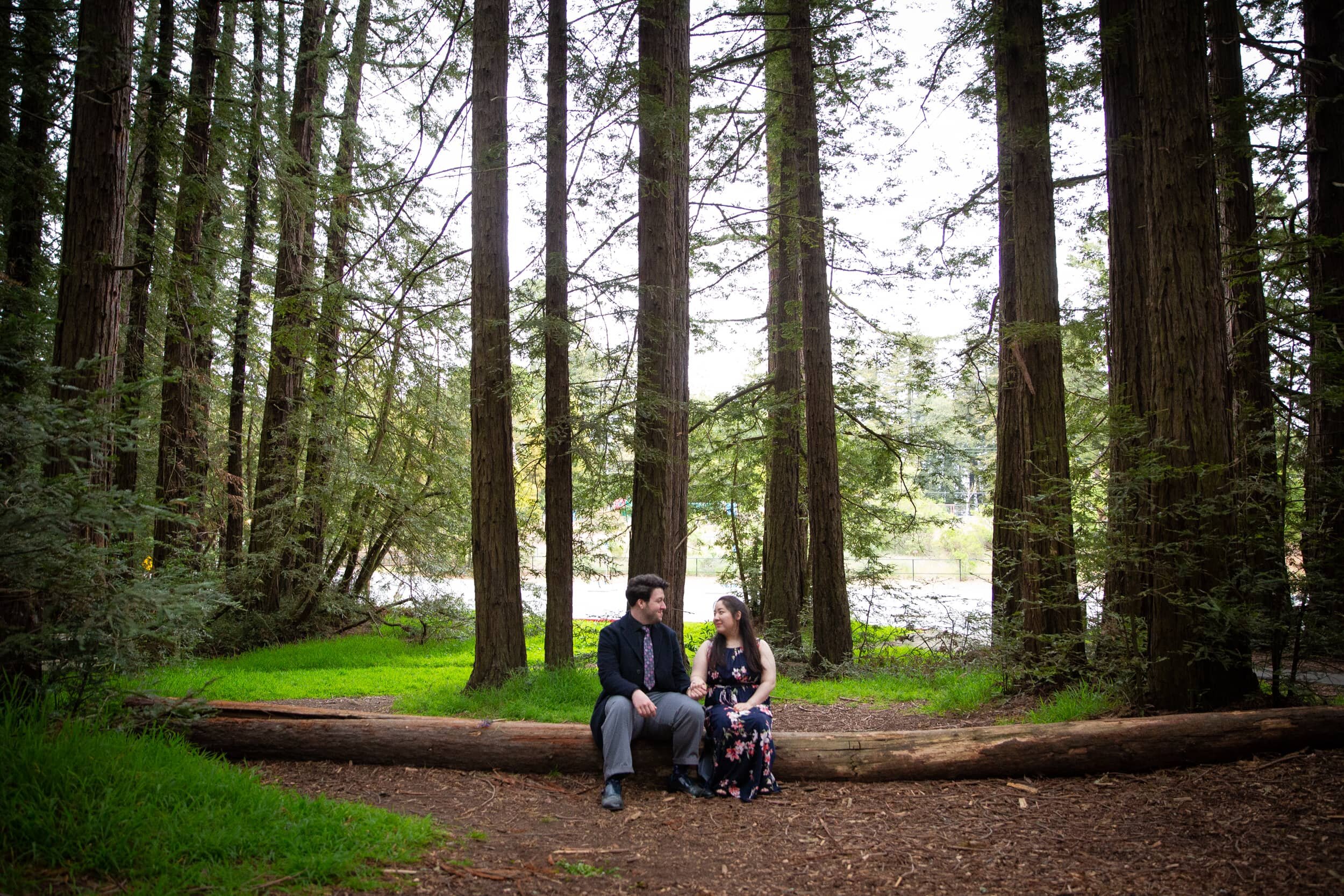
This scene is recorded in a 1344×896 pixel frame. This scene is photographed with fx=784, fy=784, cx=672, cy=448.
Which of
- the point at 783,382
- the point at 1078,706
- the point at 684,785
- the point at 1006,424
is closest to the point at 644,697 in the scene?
the point at 684,785

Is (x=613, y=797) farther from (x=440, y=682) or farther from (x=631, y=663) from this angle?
(x=440, y=682)

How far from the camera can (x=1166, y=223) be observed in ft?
18.5

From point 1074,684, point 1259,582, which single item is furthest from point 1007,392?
point 1259,582

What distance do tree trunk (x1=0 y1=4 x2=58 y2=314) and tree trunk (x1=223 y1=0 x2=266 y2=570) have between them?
1.88m

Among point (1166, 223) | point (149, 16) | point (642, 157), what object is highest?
point (149, 16)

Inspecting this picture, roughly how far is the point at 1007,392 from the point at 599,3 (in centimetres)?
616

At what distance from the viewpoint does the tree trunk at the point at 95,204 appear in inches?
247

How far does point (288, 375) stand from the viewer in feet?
41.4

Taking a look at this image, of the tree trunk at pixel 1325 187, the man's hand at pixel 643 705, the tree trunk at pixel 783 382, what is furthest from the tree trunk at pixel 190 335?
the tree trunk at pixel 1325 187

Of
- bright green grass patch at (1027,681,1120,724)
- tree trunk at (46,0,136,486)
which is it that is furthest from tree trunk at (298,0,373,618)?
bright green grass patch at (1027,681,1120,724)

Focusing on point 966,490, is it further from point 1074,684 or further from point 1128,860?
point 1128,860

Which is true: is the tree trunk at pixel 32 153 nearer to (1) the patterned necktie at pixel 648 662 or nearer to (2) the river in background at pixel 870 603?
(1) the patterned necktie at pixel 648 662

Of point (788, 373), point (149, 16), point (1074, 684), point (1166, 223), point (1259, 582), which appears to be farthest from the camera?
point (788, 373)

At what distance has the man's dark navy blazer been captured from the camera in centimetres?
522
